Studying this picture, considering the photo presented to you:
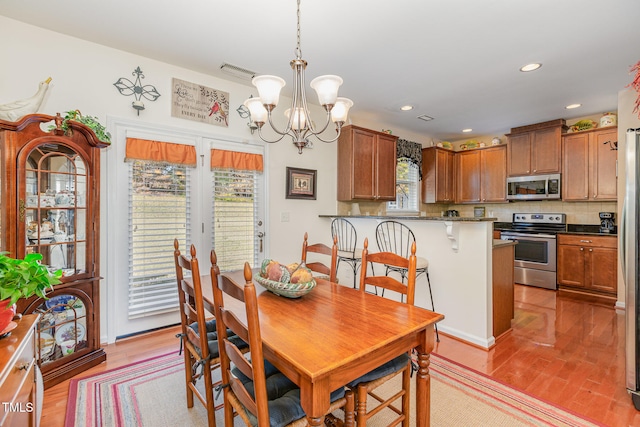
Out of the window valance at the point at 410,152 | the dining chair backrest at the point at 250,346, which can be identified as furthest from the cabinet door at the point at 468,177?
the dining chair backrest at the point at 250,346

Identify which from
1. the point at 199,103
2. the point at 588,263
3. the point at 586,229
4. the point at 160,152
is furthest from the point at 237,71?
the point at 586,229

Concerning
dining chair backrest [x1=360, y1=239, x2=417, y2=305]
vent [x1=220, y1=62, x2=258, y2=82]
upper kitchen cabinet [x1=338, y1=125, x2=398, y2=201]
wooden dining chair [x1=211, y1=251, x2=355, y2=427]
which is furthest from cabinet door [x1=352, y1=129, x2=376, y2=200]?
wooden dining chair [x1=211, y1=251, x2=355, y2=427]

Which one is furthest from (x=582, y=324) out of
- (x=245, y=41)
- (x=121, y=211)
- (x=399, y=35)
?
(x=121, y=211)

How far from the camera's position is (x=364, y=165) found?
14.6ft

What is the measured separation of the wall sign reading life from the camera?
310 centimetres

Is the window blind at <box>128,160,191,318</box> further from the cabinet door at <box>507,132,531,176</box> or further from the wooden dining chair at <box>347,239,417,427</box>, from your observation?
the cabinet door at <box>507,132,531,176</box>

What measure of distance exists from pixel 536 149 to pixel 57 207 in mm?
6122

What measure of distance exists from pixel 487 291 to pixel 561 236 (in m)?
2.68

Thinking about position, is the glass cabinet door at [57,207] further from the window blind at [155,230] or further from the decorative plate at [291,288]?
the decorative plate at [291,288]

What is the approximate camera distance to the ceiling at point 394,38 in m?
2.19

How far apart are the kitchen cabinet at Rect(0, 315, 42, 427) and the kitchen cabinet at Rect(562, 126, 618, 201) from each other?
587 cm

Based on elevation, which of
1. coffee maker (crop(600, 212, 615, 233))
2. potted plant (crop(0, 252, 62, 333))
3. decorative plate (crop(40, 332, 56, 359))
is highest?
coffee maker (crop(600, 212, 615, 233))

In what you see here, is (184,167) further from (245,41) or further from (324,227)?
(324,227)

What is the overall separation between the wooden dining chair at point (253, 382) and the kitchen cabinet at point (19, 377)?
697 millimetres
